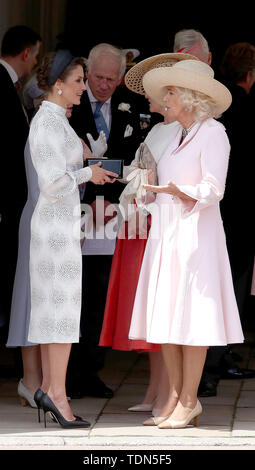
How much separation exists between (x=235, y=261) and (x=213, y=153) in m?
1.68

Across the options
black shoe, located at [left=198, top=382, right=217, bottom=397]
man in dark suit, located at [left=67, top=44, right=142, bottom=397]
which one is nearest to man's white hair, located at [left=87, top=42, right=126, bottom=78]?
man in dark suit, located at [left=67, top=44, right=142, bottom=397]

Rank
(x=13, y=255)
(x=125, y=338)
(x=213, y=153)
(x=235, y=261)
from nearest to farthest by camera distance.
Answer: (x=213, y=153), (x=125, y=338), (x=13, y=255), (x=235, y=261)

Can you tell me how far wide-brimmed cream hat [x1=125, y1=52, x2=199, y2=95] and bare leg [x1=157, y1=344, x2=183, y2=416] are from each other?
142 centimetres

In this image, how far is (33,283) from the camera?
5.32 meters

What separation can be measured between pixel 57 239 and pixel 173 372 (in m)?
0.87

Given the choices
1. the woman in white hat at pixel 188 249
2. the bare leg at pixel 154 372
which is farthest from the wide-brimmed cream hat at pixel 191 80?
the bare leg at pixel 154 372

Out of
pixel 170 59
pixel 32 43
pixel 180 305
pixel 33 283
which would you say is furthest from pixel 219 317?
pixel 32 43

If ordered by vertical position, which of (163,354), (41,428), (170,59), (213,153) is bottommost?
(41,428)

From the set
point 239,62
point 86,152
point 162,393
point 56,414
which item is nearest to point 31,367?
point 56,414

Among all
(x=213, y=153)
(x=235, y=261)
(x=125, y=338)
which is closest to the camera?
(x=213, y=153)

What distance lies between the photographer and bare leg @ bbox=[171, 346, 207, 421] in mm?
5203

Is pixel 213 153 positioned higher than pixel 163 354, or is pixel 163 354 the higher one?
pixel 213 153

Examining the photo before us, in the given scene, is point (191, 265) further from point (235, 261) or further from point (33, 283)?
point (235, 261)

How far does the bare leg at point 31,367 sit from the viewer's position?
5.87 metres
